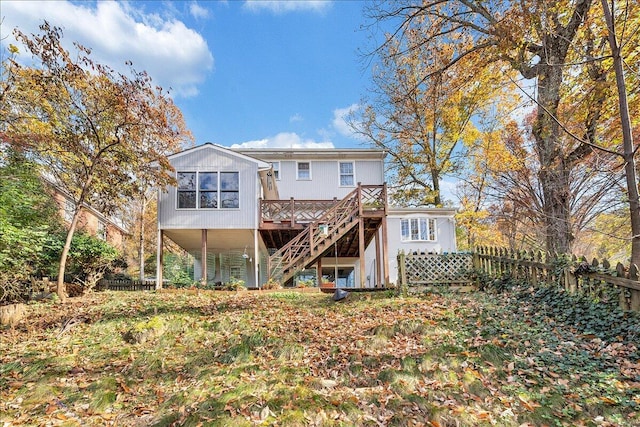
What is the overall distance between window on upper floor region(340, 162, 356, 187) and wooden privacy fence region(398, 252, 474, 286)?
33.9 feet

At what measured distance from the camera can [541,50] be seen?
8344 mm

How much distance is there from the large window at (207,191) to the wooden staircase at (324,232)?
3376 mm

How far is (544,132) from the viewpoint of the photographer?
29.4 feet

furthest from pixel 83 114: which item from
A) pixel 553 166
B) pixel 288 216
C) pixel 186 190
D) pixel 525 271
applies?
pixel 553 166

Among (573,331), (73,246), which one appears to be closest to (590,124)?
(573,331)

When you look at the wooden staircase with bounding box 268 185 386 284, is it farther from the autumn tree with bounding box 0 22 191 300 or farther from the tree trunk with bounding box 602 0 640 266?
the tree trunk with bounding box 602 0 640 266

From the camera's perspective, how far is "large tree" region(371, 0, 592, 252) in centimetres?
802

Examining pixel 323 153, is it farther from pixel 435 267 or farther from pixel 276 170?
pixel 435 267

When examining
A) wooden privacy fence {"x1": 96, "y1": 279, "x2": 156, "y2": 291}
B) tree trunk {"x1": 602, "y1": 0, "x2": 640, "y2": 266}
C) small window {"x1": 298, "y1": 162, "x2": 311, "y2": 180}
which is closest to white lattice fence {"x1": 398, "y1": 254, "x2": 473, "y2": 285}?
tree trunk {"x1": 602, "y1": 0, "x2": 640, "y2": 266}

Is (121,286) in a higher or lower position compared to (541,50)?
lower

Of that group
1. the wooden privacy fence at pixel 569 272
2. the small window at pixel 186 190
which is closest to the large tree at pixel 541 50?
the wooden privacy fence at pixel 569 272

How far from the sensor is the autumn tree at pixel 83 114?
10.4 meters

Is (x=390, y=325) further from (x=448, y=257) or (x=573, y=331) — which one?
(x=448, y=257)

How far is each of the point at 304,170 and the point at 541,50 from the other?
1366 centimetres
